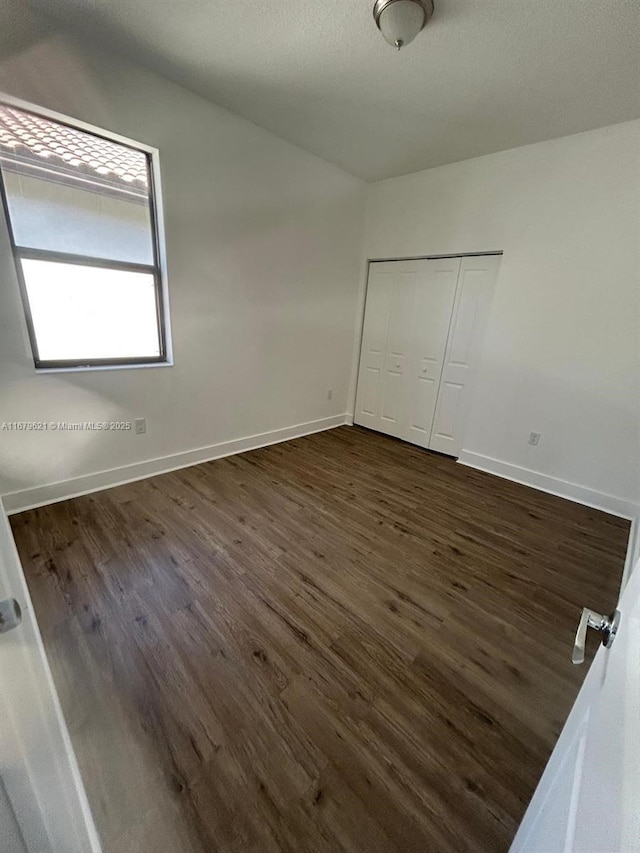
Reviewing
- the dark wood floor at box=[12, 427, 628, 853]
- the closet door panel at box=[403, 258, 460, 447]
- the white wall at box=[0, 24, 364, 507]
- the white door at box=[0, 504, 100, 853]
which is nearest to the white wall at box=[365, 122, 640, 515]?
the closet door panel at box=[403, 258, 460, 447]

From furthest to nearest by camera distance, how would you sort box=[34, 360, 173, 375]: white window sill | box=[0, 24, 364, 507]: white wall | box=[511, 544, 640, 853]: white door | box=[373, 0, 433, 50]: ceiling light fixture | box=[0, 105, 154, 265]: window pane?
box=[34, 360, 173, 375]: white window sill
box=[0, 24, 364, 507]: white wall
box=[0, 105, 154, 265]: window pane
box=[373, 0, 433, 50]: ceiling light fixture
box=[511, 544, 640, 853]: white door

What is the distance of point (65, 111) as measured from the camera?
6.44ft

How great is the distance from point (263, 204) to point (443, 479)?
2.90m

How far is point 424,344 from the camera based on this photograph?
3672 mm

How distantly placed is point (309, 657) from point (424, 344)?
313 cm

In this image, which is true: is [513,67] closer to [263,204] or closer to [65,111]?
[263,204]

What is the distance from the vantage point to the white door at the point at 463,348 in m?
3.19

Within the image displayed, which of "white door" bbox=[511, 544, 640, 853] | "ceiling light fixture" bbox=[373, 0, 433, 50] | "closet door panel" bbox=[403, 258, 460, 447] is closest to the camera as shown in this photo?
"white door" bbox=[511, 544, 640, 853]

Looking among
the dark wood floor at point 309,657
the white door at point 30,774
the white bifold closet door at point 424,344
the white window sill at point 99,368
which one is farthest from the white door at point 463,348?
the white door at point 30,774

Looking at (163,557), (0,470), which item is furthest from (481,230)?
(0,470)

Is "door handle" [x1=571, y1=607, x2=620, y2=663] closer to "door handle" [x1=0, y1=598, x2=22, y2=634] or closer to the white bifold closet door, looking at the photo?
"door handle" [x1=0, y1=598, x2=22, y2=634]

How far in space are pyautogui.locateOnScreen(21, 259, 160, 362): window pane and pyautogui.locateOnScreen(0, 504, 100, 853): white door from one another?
1.87m

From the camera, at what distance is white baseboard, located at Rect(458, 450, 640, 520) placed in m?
2.70

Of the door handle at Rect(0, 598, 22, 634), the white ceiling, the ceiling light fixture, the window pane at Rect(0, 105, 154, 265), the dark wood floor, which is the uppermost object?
the white ceiling
